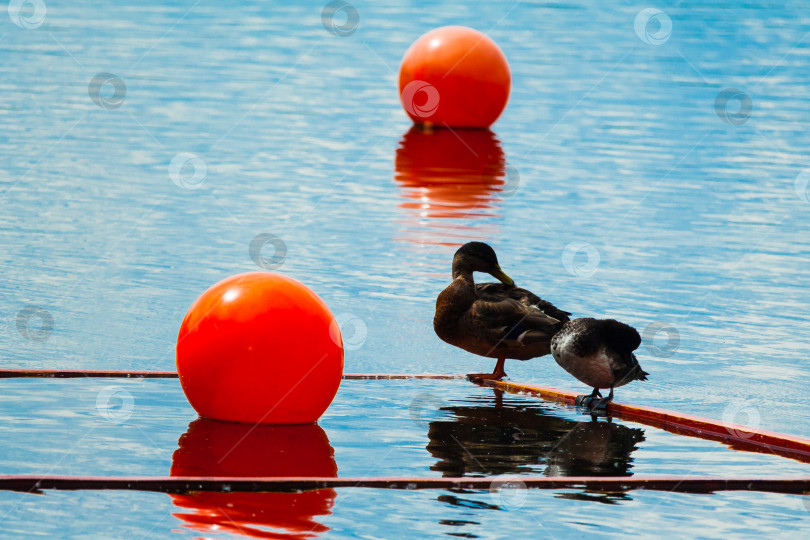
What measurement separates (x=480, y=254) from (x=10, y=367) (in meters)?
3.20

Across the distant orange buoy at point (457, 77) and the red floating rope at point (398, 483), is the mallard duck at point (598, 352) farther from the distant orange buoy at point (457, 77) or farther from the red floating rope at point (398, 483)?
the distant orange buoy at point (457, 77)

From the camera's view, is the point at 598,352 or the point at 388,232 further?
the point at 388,232

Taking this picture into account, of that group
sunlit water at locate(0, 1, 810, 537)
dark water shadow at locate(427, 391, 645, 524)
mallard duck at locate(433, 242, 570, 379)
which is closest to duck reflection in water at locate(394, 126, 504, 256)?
sunlit water at locate(0, 1, 810, 537)

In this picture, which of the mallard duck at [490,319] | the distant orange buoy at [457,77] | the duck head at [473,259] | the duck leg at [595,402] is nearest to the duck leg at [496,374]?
the mallard duck at [490,319]

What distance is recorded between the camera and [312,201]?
559 inches

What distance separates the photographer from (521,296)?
9.23 m

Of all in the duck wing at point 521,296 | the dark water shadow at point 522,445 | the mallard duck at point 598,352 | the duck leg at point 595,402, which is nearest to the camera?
the dark water shadow at point 522,445

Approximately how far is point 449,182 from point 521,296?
21.4 feet

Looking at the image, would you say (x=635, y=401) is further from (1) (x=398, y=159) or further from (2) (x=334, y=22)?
(2) (x=334, y=22)

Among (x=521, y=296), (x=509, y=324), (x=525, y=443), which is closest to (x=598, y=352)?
(x=525, y=443)

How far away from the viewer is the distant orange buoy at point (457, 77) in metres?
18.1

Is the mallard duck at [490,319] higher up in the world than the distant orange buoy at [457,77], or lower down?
lower down

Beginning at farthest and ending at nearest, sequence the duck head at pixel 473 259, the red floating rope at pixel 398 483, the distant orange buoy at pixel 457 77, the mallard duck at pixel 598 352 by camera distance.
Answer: the distant orange buoy at pixel 457 77, the duck head at pixel 473 259, the mallard duck at pixel 598 352, the red floating rope at pixel 398 483

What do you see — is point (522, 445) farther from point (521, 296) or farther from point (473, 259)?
point (473, 259)
